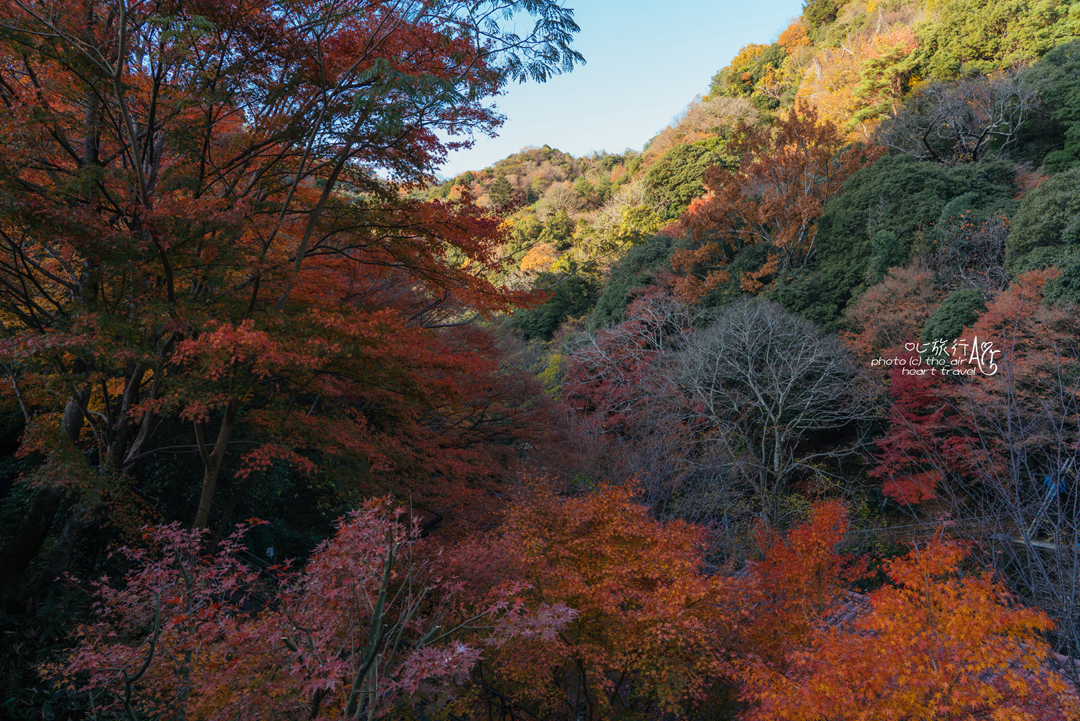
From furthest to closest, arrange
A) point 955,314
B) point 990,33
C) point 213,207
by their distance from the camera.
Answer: point 990,33 < point 955,314 < point 213,207

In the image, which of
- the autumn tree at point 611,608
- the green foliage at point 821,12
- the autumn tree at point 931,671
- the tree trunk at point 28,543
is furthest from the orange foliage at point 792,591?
the green foliage at point 821,12

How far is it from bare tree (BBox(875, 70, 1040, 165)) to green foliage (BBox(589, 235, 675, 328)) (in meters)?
9.17

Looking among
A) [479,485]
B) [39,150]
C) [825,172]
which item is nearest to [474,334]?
[479,485]

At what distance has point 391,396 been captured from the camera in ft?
26.6

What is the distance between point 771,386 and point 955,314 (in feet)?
14.7

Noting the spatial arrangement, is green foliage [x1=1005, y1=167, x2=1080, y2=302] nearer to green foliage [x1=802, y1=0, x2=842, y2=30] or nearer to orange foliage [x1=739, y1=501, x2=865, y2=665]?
orange foliage [x1=739, y1=501, x2=865, y2=665]

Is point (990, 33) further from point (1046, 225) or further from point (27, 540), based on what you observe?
point (27, 540)

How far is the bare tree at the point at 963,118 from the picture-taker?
57.2 ft

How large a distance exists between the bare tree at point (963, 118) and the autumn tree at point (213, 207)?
1863 cm

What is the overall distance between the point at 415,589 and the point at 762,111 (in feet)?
114

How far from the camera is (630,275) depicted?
23.0 meters

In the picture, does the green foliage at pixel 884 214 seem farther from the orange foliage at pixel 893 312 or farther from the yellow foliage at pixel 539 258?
the yellow foliage at pixel 539 258

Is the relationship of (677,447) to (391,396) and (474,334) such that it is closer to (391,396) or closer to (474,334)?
(474,334)

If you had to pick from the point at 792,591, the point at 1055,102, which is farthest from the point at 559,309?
the point at 792,591
